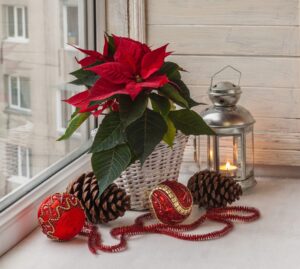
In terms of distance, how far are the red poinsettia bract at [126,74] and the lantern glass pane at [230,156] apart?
407mm

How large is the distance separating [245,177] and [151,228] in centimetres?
36

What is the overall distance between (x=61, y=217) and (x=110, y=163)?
0.13m

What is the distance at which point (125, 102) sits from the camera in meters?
1.23

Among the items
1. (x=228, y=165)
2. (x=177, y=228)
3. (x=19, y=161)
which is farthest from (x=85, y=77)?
(x=228, y=165)

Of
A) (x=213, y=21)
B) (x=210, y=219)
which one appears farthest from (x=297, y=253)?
(x=213, y=21)

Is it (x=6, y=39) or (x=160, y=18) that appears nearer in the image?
(x=6, y=39)

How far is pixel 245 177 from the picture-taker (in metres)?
1.55

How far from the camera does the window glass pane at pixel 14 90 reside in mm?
1296

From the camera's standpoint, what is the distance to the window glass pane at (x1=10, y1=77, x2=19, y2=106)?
1296 mm

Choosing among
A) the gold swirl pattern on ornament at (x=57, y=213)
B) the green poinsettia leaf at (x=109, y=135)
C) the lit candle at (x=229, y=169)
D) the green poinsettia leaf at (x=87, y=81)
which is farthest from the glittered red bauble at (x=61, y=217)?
the lit candle at (x=229, y=169)

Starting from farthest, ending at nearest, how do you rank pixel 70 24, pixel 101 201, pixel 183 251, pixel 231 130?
pixel 70 24
pixel 231 130
pixel 101 201
pixel 183 251

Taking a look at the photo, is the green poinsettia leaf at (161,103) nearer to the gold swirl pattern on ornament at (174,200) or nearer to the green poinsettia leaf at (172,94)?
the green poinsettia leaf at (172,94)

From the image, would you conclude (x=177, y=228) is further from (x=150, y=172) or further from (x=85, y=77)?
(x=85, y=77)

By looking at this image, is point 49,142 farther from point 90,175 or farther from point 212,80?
point 212,80
